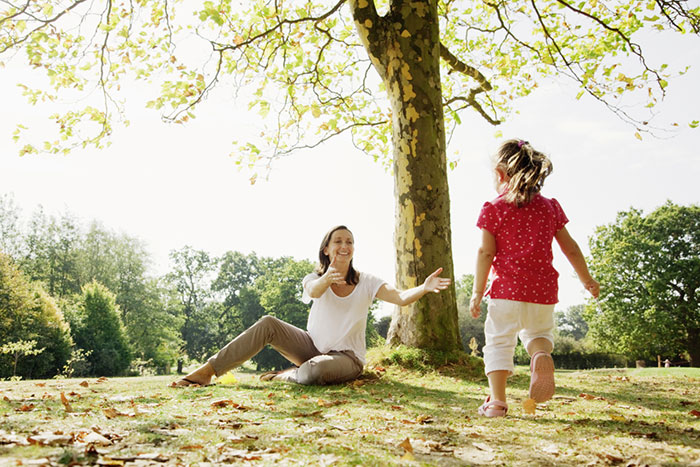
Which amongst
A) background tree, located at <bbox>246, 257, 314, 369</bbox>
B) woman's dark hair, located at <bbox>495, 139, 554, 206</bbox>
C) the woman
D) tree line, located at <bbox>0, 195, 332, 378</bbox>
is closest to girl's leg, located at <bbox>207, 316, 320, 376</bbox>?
the woman

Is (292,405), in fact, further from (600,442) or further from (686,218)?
(686,218)

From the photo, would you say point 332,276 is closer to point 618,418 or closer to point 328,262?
point 328,262

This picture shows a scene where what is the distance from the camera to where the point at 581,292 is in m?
37.0

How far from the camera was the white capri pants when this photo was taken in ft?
13.0

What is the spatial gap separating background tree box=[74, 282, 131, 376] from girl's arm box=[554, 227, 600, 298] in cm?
3323

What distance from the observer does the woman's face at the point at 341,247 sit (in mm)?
5746

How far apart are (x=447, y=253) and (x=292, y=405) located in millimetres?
3646

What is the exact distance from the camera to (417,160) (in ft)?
23.7

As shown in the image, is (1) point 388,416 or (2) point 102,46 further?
(2) point 102,46

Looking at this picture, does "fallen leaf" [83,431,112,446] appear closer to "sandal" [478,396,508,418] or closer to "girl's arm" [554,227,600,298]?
A: "sandal" [478,396,508,418]

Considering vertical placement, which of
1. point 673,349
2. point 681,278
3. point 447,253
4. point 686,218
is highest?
point 686,218

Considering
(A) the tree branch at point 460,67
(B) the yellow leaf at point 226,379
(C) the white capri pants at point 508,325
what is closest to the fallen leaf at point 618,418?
(C) the white capri pants at point 508,325

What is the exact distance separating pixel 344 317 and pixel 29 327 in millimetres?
24648

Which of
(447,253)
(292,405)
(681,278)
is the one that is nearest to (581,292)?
(681,278)
